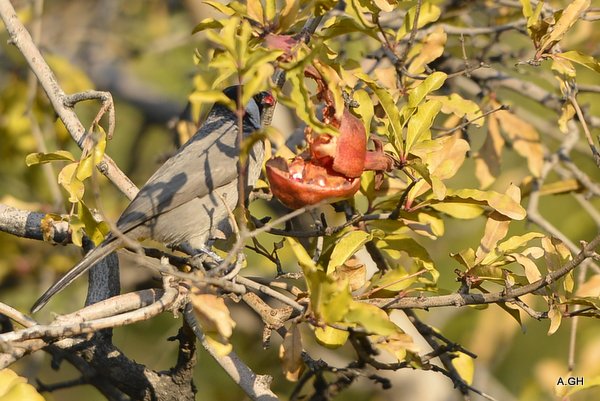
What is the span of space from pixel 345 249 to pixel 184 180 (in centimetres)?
112

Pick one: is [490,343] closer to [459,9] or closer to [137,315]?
[459,9]

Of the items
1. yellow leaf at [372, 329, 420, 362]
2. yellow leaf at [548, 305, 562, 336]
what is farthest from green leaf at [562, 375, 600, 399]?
yellow leaf at [372, 329, 420, 362]

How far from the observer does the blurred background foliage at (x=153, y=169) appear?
16.8ft

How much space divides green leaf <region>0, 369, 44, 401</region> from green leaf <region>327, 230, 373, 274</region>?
3.29 ft

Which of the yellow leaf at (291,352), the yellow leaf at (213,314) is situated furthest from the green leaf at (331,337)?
the yellow leaf at (213,314)

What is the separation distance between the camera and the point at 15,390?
211 cm

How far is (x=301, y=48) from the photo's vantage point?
2.48 m

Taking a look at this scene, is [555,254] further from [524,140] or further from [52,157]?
[52,157]

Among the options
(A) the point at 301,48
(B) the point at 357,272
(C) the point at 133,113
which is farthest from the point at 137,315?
(C) the point at 133,113

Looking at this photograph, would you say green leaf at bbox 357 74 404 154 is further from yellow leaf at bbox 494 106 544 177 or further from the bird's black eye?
yellow leaf at bbox 494 106 544 177

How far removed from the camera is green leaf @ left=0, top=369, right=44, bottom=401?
2094 millimetres

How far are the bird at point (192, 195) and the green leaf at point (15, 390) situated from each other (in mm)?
1222

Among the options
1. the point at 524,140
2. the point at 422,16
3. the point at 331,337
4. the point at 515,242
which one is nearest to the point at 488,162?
the point at 524,140

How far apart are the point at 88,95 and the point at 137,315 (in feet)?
3.11
